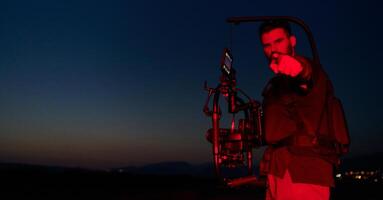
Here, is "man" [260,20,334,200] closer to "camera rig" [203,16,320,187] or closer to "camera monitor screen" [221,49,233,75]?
"camera rig" [203,16,320,187]

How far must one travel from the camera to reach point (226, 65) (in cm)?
354

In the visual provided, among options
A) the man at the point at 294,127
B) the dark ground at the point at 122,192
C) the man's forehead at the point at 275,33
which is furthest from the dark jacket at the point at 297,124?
the dark ground at the point at 122,192

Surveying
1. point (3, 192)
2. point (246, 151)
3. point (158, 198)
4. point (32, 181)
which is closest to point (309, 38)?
point (246, 151)

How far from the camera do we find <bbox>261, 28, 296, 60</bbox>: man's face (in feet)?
8.04

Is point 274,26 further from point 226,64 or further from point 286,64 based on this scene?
point 226,64

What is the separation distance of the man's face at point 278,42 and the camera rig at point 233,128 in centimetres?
19

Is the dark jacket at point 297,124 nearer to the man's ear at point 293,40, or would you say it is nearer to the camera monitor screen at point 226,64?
the man's ear at point 293,40

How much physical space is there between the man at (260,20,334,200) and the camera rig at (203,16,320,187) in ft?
0.70

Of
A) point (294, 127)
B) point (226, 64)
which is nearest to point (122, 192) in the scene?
point (226, 64)

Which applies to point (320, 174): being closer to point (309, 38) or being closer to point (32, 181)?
point (309, 38)

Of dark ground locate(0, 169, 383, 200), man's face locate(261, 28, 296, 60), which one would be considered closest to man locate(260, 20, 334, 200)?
man's face locate(261, 28, 296, 60)

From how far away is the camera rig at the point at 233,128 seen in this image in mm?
2936

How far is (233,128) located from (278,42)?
1.05 m

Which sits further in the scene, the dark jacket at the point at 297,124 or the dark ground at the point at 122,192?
the dark ground at the point at 122,192
